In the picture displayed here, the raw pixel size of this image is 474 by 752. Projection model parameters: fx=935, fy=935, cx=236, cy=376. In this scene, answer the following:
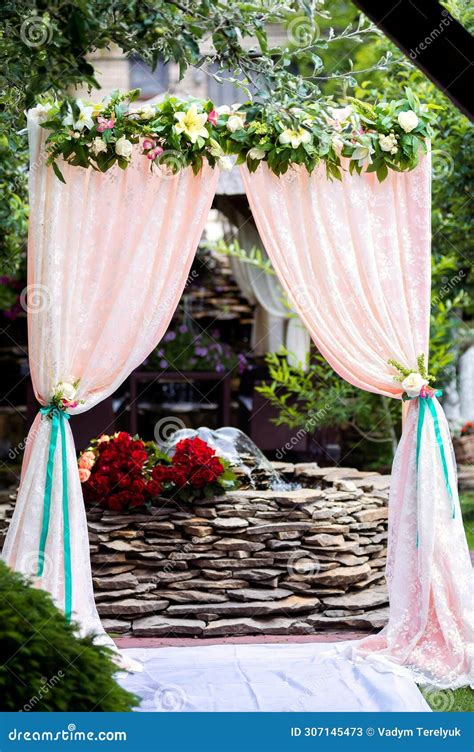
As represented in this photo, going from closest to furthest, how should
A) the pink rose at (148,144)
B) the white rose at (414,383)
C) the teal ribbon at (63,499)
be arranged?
the teal ribbon at (63,499)
the pink rose at (148,144)
the white rose at (414,383)

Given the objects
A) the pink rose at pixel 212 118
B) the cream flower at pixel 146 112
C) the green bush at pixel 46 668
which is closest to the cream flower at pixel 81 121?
the cream flower at pixel 146 112

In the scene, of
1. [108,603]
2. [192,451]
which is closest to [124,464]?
[192,451]

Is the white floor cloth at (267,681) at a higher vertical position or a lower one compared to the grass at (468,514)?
lower

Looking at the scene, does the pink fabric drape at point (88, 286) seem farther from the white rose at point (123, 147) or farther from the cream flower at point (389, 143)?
the cream flower at point (389, 143)

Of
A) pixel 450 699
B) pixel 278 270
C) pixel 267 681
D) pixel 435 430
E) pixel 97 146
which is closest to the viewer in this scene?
pixel 450 699

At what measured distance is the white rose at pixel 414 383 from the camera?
484 centimetres

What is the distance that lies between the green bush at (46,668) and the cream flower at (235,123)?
2.59 m

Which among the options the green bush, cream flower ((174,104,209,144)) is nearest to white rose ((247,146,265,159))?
cream flower ((174,104,209,144))

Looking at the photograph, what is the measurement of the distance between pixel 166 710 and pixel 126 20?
112 inches

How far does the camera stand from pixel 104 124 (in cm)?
468

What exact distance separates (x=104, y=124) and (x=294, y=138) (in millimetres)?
952

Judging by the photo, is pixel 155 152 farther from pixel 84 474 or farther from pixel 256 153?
pixel 84 474

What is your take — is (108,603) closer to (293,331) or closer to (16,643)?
(16,643)

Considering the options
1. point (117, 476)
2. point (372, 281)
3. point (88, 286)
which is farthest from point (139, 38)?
point (117, 476)
